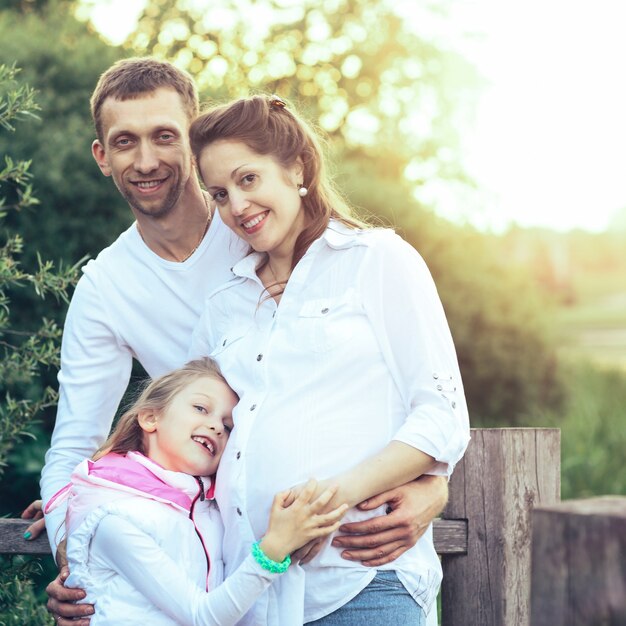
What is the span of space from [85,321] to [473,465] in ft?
4.46

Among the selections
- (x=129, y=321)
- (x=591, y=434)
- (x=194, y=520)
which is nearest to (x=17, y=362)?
(x=129, y=321)

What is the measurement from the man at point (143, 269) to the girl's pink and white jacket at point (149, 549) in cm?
64

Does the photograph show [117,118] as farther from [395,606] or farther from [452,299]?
[452,299]

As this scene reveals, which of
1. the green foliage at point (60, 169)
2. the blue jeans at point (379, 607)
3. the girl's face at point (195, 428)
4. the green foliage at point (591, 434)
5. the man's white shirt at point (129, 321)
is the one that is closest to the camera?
the blue jeans at point (379, 607)

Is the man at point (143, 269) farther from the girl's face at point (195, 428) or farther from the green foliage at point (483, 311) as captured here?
the green foliage at point (483, 311)

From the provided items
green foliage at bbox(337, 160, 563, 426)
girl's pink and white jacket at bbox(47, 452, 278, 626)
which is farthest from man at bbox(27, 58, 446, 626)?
green foliage at bbox(337, 160, 563, 426)

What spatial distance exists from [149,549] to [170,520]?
11 centimetres

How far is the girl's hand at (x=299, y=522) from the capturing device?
2.31m

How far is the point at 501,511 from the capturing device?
114 inches

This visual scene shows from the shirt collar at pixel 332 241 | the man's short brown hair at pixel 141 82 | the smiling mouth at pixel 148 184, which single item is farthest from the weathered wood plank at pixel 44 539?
the man's short brown hair at pixel 141 82

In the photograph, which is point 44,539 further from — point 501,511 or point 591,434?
point 591,434

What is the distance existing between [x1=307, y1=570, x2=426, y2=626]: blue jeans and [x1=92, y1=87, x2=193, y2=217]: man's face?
1.48 metres

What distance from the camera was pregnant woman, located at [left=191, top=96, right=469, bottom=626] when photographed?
2428 millimetres

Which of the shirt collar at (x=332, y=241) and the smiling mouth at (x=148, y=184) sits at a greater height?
the smiling mouth at (x=148, y=184)
